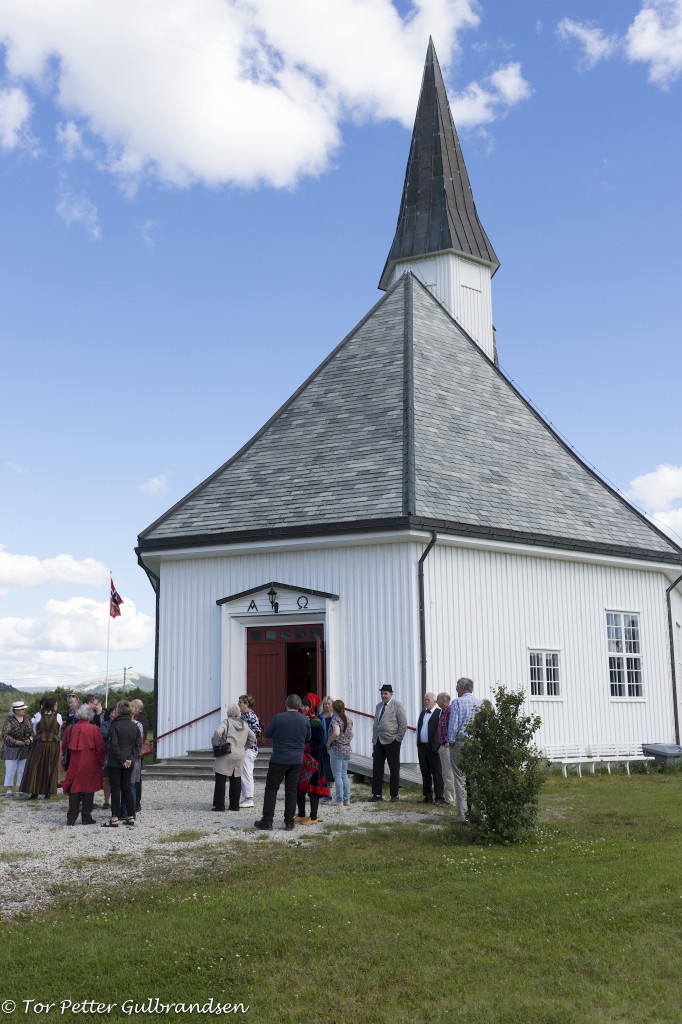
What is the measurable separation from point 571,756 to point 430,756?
5.99 m

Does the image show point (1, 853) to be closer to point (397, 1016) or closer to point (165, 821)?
point (165, 821)

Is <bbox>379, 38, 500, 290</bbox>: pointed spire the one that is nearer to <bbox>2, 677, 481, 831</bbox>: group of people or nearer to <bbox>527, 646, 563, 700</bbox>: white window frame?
<bbox>527, 646, 563, 700</bbox>: white window frame

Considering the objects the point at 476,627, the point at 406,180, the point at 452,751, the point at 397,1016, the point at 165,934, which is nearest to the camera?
the point at 397,1016

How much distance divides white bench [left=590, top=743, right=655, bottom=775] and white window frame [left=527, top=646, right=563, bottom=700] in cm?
136

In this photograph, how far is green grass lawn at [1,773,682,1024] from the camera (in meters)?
6.29

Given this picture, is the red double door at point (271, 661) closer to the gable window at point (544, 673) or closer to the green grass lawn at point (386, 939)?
the gable window at point (544, 673)

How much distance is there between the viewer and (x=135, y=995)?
21.0 feet

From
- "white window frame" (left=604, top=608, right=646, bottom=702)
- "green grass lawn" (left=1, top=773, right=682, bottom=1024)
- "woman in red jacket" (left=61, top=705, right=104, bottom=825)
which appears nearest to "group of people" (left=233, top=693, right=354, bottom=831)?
"green grass lawn" (left=1, top=773, right=682, bottom=1024)

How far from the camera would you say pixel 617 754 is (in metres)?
19.8

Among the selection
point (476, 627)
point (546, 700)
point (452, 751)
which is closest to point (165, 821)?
point (452, 751)

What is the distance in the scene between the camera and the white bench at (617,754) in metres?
19.0

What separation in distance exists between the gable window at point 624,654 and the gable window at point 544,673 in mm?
1615

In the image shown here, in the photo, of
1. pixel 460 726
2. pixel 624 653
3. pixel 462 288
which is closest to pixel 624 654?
pixel 624 653

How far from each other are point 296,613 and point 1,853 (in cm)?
867
